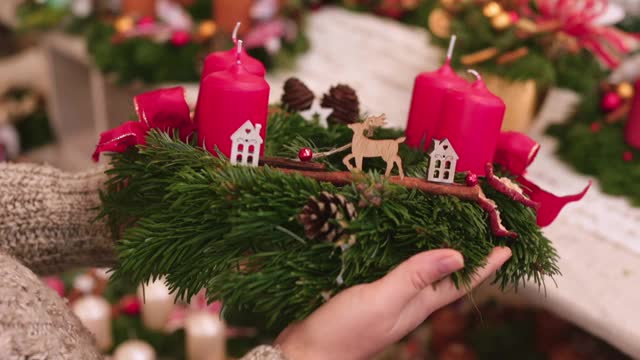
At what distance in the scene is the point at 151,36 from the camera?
1363 mm

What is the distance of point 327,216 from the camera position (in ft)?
1.59

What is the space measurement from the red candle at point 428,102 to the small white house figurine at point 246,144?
0.18 metres

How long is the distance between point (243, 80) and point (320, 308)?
0.21 m

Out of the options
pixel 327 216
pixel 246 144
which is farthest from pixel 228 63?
pixel 327 216

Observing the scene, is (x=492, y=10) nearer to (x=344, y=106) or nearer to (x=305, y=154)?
(x=344, y=106)

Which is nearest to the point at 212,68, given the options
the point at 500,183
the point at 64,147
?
the point at 500,183

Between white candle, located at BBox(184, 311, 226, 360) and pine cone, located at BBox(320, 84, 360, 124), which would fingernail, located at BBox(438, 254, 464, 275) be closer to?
pine cone, located at BBox(320, 84, 360, 124)

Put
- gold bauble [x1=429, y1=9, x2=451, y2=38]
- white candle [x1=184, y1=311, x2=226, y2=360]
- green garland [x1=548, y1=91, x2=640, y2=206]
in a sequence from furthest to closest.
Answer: white candle [x1=184, y1=311, x2=226, y2=360], gold bauble [x1=429, y1=9, x2=451, y2=38], green garland [x1=548, y1=91, x2=640, y2=206]

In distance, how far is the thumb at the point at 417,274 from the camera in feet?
1.54

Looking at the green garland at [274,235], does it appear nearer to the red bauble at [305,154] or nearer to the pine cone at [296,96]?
the red bauble at [305,154]

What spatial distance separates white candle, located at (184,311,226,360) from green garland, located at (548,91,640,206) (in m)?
0.75

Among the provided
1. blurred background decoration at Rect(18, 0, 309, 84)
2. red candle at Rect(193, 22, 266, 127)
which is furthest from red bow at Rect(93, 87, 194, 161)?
blurred background decoration at Rect(18, 0, 309, 84)

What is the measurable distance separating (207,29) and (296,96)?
701mm

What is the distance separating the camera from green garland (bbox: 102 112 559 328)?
19.2 inches
